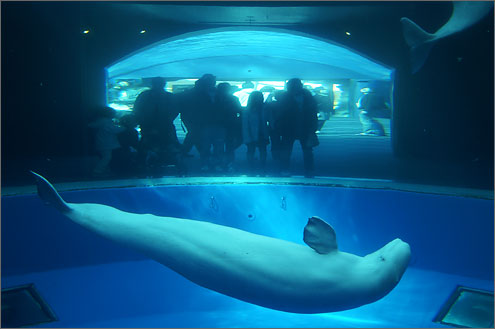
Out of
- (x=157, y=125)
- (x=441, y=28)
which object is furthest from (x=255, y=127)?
(x=441, y=28)

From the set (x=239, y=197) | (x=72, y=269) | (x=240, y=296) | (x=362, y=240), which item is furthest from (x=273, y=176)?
(x=72, y=269)

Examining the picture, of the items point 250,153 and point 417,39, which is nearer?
point 417,39

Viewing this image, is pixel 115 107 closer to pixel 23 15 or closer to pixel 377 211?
pixel 23 15

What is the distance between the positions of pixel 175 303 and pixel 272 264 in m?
1.56

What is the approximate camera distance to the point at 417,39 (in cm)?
389

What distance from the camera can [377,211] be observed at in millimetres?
4281

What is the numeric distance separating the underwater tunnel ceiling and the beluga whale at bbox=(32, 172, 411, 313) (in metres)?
1.89

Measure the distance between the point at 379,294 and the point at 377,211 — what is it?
6.31 feet

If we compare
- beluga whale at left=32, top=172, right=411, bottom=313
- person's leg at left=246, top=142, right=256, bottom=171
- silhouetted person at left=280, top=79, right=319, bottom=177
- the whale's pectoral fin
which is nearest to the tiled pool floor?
beluga whale at left=32, top=172, right=411, bottom=313

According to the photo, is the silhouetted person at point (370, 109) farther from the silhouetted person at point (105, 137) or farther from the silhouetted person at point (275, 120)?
the silhouetted person at point (105, 137)

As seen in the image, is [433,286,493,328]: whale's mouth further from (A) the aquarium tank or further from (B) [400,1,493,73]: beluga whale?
Answer: (B) [400,1,493,73]: beluga whale

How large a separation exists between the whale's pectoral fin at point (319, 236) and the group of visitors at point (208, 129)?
181cm

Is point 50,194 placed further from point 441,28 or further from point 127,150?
point 441,28

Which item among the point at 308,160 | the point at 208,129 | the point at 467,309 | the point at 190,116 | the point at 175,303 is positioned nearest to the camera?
the point at 467,309
